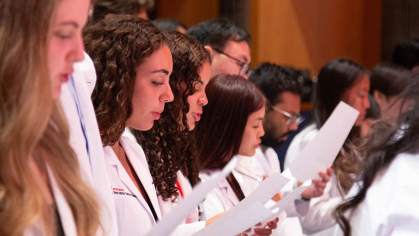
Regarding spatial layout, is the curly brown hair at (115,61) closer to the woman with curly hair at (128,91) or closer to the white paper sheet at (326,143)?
the woman with curly hair at (128,91)

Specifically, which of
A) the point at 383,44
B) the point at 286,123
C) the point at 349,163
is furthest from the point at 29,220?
the point at 383,44

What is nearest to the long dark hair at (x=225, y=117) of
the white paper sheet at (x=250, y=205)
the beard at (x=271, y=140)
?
the beard at (x=271, y=140)

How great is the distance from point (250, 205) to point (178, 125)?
2.76ft

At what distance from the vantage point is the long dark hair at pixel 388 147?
45.9 inches

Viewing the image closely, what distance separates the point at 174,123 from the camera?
1.90 m

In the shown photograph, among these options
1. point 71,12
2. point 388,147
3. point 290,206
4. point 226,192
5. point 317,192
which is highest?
Answer: point 71,12

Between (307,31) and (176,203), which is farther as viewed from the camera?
(307,31)

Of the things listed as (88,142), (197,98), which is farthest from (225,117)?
(88,142)

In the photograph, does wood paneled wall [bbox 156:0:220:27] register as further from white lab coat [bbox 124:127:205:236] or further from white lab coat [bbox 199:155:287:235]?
white lab coat [bbox 124:127:205:236]

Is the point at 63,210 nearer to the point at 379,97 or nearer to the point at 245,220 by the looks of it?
the point at 245,220

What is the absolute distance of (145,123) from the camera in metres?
1.55

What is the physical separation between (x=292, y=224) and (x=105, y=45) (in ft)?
4.78

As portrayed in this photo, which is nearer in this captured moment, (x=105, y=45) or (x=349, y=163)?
(x=105, y=45)

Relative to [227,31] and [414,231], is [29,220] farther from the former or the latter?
[227,31]
